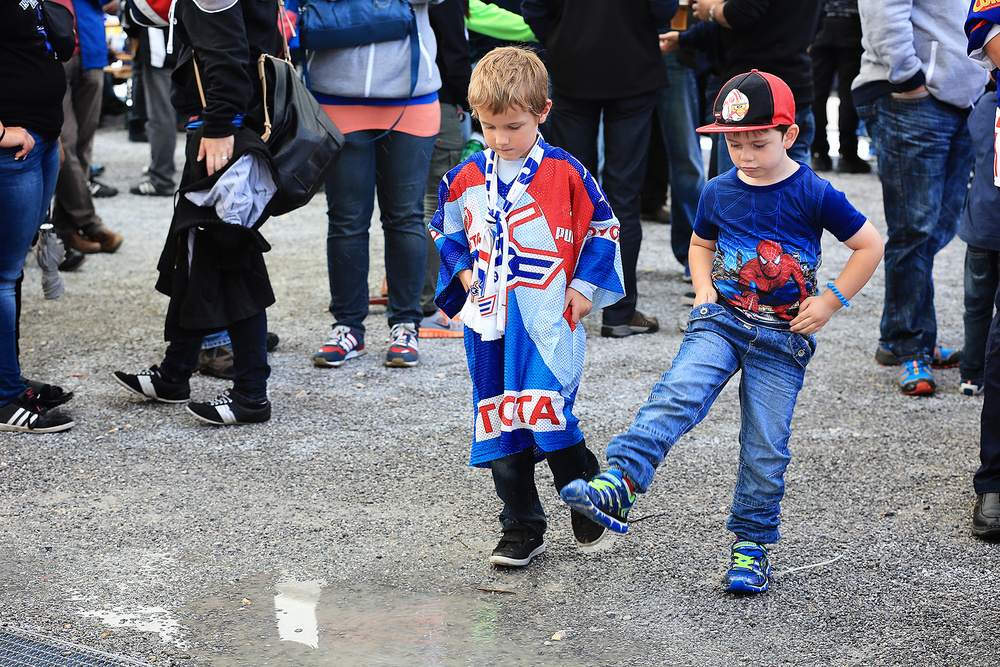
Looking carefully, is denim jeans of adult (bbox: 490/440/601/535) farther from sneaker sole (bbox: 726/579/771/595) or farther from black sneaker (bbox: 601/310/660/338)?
black sneaker (bbox: 601/310/660/338)

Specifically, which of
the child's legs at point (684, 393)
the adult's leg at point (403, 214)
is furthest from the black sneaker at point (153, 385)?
the child's legs at point (684, 393)

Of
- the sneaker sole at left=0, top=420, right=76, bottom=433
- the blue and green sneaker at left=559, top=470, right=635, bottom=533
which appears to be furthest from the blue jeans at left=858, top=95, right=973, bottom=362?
the sneaker sole at left=0, top=420, right=76, bottom=433

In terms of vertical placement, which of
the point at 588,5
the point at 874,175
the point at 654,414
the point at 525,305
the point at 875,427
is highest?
the point at 588,5

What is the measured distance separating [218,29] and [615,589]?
2524mm

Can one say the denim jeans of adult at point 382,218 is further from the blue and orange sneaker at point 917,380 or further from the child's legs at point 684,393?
the child's legs at point 684,393

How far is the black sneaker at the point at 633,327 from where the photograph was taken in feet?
19.2

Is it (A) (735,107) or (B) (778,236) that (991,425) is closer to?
(B) (778,236)

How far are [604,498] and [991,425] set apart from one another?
1595 mm

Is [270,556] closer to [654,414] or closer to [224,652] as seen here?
[224,652]

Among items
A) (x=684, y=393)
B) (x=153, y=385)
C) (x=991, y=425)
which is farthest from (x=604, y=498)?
(x=153, y=385)

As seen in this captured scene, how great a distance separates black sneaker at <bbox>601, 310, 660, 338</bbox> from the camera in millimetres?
5848

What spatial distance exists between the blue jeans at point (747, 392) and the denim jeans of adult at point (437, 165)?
124 inches

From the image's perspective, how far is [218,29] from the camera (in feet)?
13.3

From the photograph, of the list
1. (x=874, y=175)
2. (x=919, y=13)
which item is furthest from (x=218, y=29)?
(x=874, y=175)
